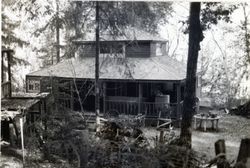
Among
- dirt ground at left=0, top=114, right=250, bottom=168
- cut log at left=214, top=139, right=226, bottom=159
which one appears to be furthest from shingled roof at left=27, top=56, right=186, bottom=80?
cut log at left=214, top=139, right=226, bottom=159

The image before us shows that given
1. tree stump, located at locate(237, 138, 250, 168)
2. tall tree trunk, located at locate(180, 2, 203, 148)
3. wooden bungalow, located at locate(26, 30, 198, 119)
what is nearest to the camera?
tree stump, located at locate(237, 138, 250, 168)

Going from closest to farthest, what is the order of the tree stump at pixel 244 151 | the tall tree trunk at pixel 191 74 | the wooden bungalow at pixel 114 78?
the tree stump at pixel 244 151, the tall tree trunk at pixel 191 74, the wooden bungalow at pixel 114 78

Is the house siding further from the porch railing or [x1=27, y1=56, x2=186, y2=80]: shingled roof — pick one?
the porch railing

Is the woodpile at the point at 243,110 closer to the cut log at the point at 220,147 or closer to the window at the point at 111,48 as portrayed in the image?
the cut log at the point at 220,147

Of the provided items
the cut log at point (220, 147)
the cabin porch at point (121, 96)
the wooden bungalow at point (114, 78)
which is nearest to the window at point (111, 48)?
the wooden bungalow at point (114, 78)

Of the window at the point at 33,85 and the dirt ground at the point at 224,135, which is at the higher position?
the window at the point at 33,85

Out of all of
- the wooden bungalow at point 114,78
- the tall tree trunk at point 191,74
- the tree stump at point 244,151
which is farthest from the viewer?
the wooden bungalow at point 114,78

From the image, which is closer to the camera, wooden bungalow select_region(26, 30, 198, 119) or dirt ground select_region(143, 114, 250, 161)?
dirt ground select_region(143, 114, 250, 161)
